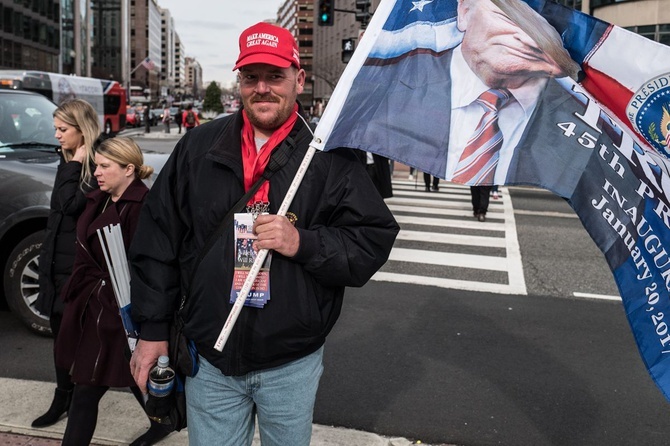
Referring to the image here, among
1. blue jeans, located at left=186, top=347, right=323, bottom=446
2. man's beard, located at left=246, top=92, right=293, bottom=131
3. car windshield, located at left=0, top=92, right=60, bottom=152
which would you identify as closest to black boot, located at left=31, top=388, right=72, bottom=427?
blue jeans, located at left=186, top=347, right=323, bottom=446

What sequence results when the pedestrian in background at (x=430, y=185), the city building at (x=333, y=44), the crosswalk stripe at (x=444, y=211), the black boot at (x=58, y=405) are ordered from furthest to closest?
the city building at (x=333, y=44), the pedestrian in background at (x=430, y=185), the crosswalk stripe at (x=444, y=211), the black boot at (x=58, y=405)

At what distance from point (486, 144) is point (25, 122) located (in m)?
5.43

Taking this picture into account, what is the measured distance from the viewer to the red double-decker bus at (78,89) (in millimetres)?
22906

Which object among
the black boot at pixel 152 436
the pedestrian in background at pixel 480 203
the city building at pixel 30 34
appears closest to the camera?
the black boot at pixel 152 436

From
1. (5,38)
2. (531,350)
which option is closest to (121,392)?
(531,350)

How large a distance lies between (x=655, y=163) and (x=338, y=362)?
10.3ft

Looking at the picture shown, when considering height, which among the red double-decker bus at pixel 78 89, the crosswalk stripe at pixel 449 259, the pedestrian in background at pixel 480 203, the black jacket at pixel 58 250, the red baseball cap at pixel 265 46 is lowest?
the crosswalk stripe at pixel 449 259

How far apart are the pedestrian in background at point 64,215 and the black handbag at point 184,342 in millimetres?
1426

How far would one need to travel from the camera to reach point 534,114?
2.37 m

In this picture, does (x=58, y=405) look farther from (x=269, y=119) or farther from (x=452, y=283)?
(x=452, y=283)

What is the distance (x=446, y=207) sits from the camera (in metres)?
13.8

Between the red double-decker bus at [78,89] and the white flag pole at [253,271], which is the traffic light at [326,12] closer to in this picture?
the red double-decker bus at [78,89]

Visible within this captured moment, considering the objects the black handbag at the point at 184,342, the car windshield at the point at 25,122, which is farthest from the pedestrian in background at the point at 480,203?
the black handbag at the point at 184,342

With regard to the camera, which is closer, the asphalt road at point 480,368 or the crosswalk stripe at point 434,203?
the asphalt road at point 480,368
